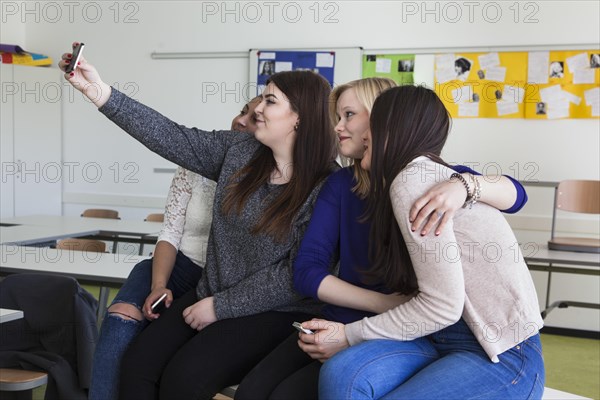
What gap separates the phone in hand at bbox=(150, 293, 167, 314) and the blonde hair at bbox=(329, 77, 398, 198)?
65 centimetres

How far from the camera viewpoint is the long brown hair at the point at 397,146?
149cm

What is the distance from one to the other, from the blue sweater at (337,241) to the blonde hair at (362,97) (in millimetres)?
26

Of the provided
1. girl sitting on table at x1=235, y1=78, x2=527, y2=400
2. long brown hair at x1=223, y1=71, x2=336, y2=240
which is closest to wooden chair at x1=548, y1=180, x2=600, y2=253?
long brown hair at x1=223, y1=71, x2=336, y2=240

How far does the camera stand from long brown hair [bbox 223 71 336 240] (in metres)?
1.86

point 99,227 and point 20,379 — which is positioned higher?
point 99,227

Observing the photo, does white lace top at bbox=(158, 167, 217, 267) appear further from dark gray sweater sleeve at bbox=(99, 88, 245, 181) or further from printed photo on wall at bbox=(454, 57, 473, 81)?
printed photo on wall at bbox=(454, 57, 473, 81)

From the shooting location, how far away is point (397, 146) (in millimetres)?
1489

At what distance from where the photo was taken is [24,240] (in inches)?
142

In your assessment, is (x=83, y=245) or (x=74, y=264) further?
(x=83, y=245)

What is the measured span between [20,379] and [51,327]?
10.9 inches

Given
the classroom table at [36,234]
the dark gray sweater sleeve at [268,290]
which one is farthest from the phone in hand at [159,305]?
the classroom table at [36,234]

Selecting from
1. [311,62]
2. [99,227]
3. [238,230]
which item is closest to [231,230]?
[238,230]

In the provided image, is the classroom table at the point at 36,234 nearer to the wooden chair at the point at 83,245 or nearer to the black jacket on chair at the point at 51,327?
the wooden chair at the point at 83,245

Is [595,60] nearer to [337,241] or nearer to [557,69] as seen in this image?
[557,69]
